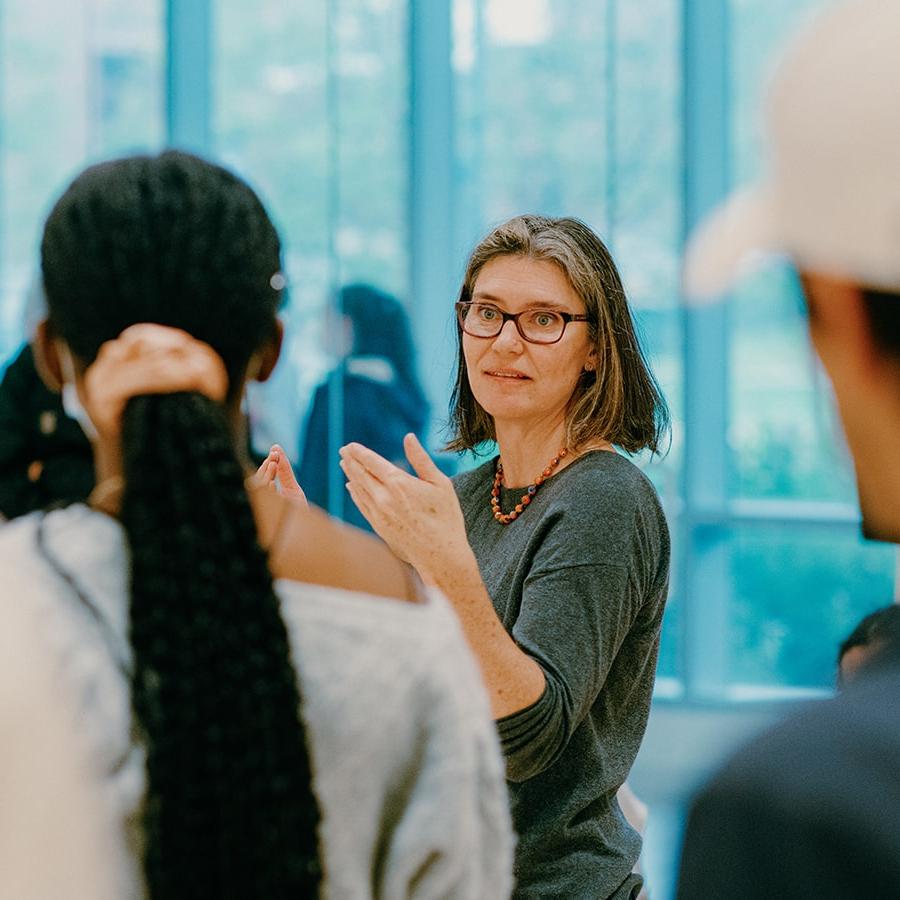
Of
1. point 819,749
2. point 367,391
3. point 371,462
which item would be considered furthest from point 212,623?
point 367,391

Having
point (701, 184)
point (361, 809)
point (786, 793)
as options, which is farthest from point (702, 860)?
point (701, 184)

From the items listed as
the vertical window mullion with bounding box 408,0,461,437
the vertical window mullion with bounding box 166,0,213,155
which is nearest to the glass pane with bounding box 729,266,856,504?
the vertical window mullion with bounding box 408,0,461,437

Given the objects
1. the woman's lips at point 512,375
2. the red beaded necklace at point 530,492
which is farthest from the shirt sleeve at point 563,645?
the woman's lips at point 512,375

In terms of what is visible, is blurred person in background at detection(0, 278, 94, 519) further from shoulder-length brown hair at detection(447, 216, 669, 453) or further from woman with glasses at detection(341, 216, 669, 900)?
shoulder-length brown hair at detection(447, 216, 669, 453)

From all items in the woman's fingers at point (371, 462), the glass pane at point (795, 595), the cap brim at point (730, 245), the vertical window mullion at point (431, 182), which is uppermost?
the vertical window mullion at point (431, 182)

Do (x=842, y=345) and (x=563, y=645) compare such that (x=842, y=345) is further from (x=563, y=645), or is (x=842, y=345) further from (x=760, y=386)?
(x=760, y=386)

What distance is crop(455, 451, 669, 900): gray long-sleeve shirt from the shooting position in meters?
1.45

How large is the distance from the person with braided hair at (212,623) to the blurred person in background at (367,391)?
151 inches

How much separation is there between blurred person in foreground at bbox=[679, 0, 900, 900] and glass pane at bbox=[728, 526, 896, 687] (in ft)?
14.3

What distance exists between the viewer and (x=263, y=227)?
954 millimetres

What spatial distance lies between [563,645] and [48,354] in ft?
2.36

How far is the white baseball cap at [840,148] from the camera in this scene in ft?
2.04

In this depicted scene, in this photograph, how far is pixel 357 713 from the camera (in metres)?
0.92

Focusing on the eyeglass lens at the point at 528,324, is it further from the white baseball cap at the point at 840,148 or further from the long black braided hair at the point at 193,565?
the white baseball cap at the point at 840,148
